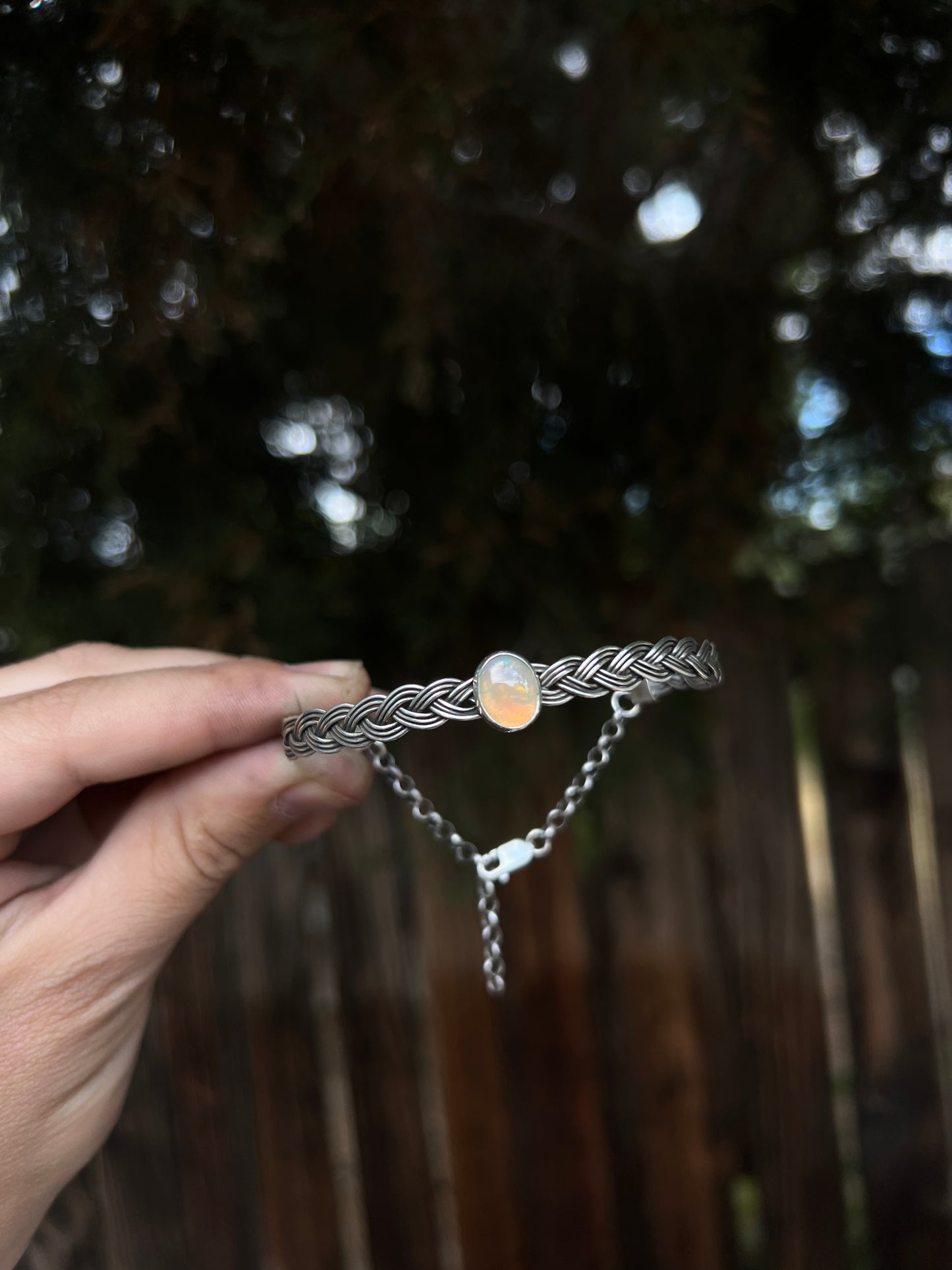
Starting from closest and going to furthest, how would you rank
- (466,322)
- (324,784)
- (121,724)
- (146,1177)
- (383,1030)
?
(121,724) < (324,784) < (466,322) < (146,1177) < (383,1030)

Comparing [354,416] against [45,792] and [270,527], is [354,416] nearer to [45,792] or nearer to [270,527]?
[270,527]

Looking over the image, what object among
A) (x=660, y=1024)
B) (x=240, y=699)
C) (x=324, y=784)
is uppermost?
(x=240, y=699)

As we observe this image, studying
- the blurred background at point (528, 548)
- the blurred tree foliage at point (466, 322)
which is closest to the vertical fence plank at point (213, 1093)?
the blurred background at point (528, 548)

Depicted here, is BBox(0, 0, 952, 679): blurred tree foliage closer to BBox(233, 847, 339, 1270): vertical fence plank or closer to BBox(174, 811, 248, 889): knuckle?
BBox(174, 811, 248, 889): knuckle

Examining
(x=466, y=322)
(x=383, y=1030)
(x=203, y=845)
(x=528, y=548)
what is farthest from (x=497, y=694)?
(x=383, y=1030)

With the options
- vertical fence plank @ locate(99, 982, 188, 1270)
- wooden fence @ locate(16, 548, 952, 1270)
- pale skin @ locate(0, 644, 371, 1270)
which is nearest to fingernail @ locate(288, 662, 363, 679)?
pale skin @ locate(0, 644, 371, 1270)

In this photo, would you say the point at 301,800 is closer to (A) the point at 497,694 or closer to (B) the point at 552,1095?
(A) the point at 497,694

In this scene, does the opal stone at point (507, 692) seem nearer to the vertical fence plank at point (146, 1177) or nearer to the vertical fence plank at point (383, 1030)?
the vertical fence plank at point (383, 1030)
